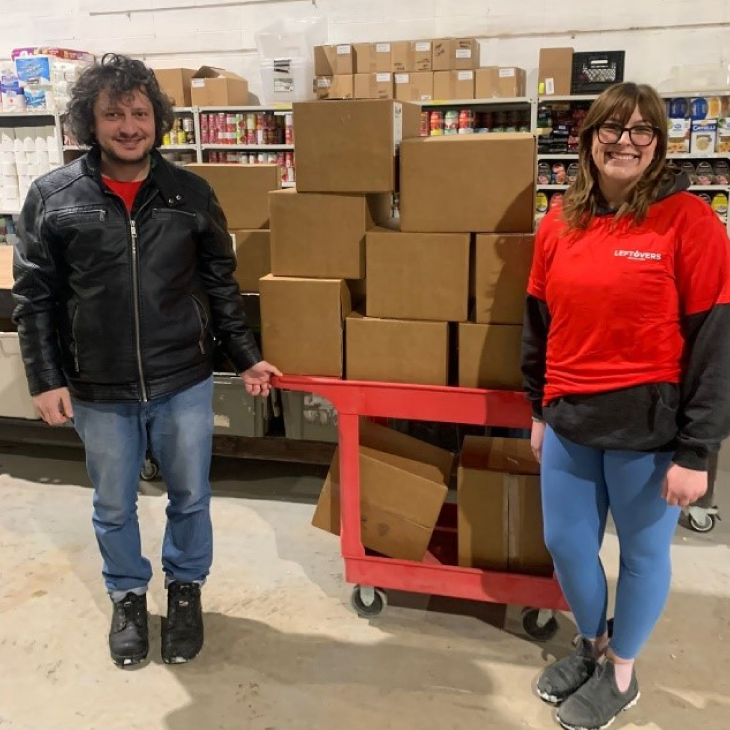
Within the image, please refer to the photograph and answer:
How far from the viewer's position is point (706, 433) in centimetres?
145

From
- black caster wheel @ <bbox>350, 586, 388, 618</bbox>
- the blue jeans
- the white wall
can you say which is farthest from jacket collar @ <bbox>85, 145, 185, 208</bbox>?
the white wall

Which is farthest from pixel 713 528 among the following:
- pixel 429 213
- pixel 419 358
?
pixel 429 213

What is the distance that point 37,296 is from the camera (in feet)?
5.91

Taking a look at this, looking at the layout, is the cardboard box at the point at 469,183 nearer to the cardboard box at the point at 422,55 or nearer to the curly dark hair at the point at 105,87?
the curly dark hair at the point at 105,87

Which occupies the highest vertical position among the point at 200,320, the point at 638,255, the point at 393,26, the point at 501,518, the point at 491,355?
the point at 393,26

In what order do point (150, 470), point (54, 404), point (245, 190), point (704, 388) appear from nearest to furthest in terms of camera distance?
point (704, 388), point (54, 404), point (245, 190), point (150, 470)

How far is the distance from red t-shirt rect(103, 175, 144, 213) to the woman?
97 centimetres

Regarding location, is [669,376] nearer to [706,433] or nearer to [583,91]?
[706,433]

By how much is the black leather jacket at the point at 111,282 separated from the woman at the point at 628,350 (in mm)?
861

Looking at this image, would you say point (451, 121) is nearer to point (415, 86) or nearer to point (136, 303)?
point (415, 86)

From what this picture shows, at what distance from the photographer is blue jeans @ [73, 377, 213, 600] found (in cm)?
190

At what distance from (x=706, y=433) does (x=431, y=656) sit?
104 centimetres

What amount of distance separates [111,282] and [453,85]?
356 centimetres

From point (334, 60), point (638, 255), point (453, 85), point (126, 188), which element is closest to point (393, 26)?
point (334, 60)
